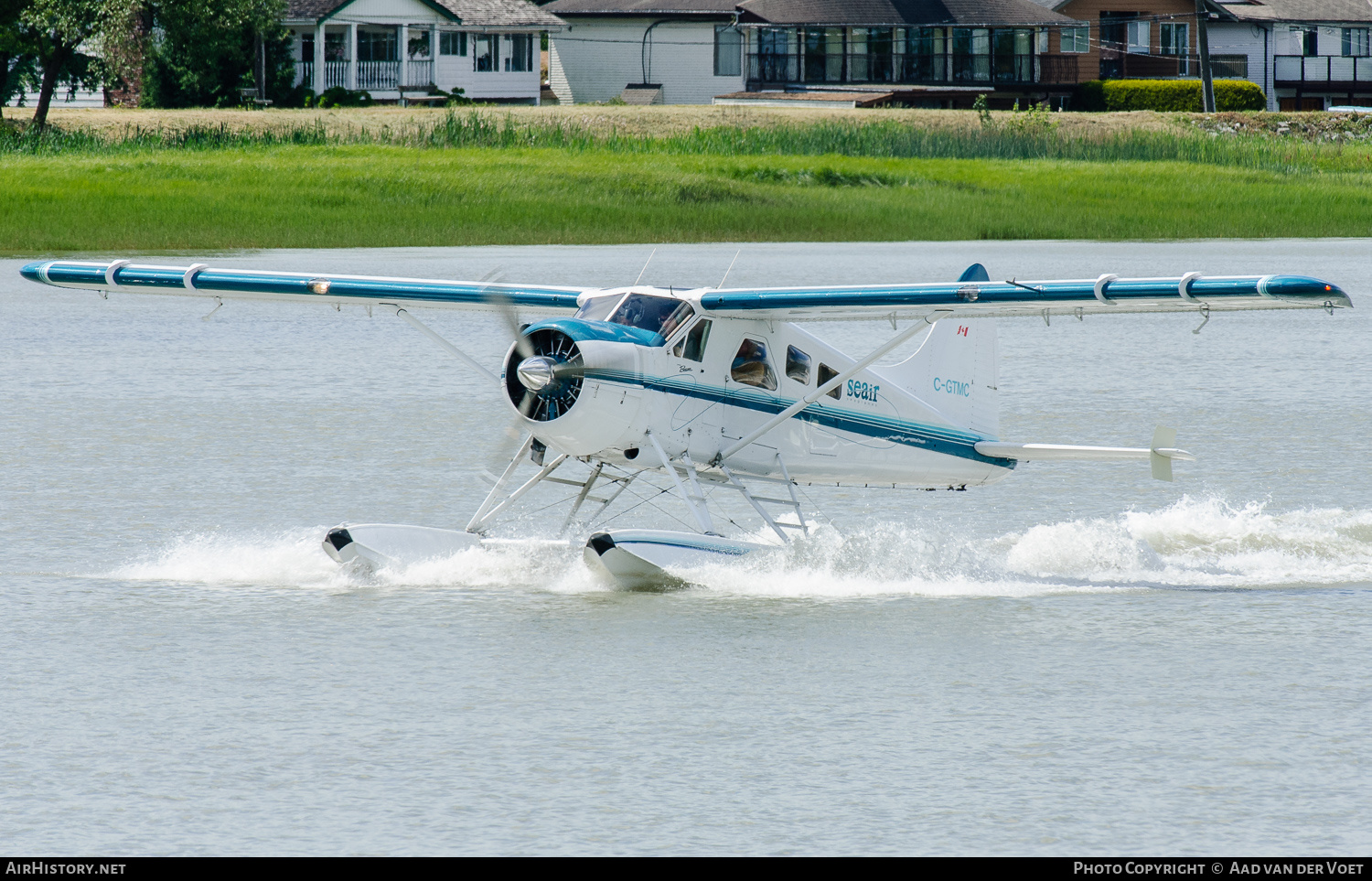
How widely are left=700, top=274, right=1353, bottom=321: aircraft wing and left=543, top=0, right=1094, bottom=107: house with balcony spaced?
165ft

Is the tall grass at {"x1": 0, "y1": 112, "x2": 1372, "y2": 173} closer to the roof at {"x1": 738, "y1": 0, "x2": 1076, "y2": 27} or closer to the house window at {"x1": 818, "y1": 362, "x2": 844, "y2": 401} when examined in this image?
the roof at {"x1": 738, "y1": 0, "x2": 1076, "y2": 27}

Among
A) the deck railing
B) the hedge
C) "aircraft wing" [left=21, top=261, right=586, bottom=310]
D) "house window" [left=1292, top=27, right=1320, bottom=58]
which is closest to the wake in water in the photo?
"aircraft wing" [left=21, top=261, right=586, bottom=310]

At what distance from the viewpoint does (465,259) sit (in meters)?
29.6

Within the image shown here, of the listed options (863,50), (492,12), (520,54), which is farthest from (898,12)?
(492,12)

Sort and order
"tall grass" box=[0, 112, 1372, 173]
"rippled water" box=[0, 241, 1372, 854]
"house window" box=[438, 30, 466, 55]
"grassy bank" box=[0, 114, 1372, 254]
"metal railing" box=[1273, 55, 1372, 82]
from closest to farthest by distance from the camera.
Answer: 1. "rippled water" box=[0, 241, 1372, 854]
2. "grassy bank" box=[0, 114, 1372, 254]
3. "tall grass" box=[0, 112, 1372, 173]
4. "house window" box=[438, 30, 466, 55]
5. "metal railing" box=[1273, 55, 1372, 82]

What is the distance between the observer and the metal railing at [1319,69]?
66.9 metres

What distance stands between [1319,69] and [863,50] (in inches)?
752

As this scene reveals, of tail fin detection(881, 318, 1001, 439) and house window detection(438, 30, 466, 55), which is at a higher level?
house window detection(438, 30, 466, 55)

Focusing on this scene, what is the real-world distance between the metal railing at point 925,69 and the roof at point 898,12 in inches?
48.5

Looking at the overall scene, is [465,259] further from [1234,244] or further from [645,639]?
[645,639]

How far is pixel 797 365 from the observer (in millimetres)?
9875

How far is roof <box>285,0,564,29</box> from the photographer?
58.8m

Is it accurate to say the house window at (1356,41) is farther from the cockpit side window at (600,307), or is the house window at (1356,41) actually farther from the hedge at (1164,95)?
the cockpit side window at (600,307)

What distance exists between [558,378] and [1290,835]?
4052 millimetres
